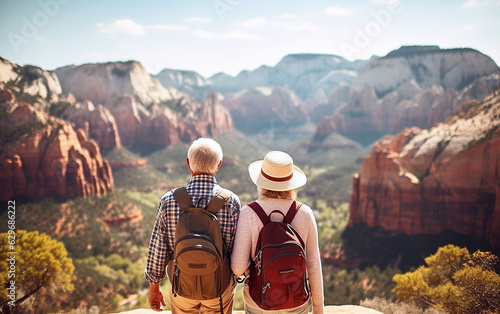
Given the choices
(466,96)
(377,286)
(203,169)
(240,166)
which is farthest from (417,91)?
(203,169)

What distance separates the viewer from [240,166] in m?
85.8

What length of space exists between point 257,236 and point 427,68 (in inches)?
5357

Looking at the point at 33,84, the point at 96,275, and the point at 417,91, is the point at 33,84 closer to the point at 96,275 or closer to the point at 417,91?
the point at 96,275

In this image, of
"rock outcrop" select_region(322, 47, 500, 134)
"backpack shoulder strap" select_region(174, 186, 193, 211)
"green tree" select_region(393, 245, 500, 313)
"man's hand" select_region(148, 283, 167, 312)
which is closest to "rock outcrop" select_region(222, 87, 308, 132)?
"rock outcrop" select_region(322, 47, 500, 134)

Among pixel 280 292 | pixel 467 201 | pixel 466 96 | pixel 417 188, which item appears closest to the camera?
pixel 280 292

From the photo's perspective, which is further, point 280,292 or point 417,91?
point 417,91

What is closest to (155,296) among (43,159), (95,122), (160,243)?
(160,243)

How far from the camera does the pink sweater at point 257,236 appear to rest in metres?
4.73

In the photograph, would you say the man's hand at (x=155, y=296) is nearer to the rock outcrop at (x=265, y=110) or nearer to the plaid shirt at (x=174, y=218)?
the plaid shirt at (x=174, y=218)

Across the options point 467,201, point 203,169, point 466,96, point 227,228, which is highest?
point 466,96

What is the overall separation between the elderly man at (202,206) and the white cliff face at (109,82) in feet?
303

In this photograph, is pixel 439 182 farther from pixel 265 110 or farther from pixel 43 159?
pixel 265 110

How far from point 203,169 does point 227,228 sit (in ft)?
3.50

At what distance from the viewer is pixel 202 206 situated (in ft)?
16.0
